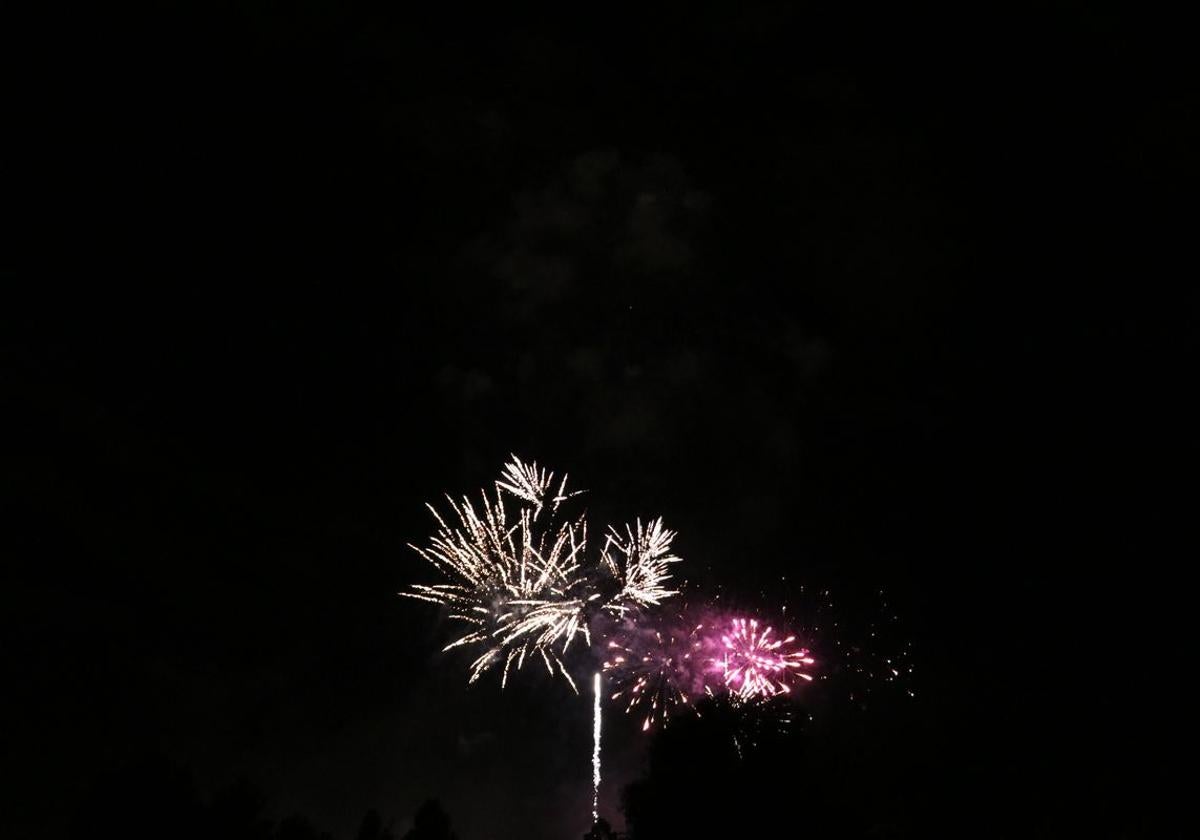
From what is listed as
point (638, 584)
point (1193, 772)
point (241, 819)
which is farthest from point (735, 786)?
point (241, 819)

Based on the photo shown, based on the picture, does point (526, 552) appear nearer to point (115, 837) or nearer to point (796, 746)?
point (796, 746)

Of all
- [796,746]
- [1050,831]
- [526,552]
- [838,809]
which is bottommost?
[1050,831]

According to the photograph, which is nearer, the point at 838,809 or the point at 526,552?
the point at 526,552

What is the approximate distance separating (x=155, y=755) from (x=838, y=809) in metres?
22.2

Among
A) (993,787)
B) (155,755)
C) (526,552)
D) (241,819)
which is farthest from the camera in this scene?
(241,819)

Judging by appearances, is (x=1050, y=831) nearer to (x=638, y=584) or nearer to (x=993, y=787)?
(x=993, y=787)

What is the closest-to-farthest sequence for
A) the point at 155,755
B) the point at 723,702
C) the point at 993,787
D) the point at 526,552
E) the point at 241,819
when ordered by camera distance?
the point at 526,552
the point at 993,787
the point at 723,702
the point at 155,755
the point at 241,819

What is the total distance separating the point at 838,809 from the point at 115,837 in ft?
73.0

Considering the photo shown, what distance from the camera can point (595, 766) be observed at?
24.8m

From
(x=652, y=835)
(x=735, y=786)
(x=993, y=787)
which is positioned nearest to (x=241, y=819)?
(x=652, y=835)

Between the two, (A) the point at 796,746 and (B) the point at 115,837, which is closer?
(A) the point at 796,746

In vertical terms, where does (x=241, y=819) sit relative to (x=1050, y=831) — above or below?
above

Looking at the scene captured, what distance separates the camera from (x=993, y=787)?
A: 2212 cm

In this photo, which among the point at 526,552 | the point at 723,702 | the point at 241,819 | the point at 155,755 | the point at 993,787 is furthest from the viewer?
the point at 241,819
